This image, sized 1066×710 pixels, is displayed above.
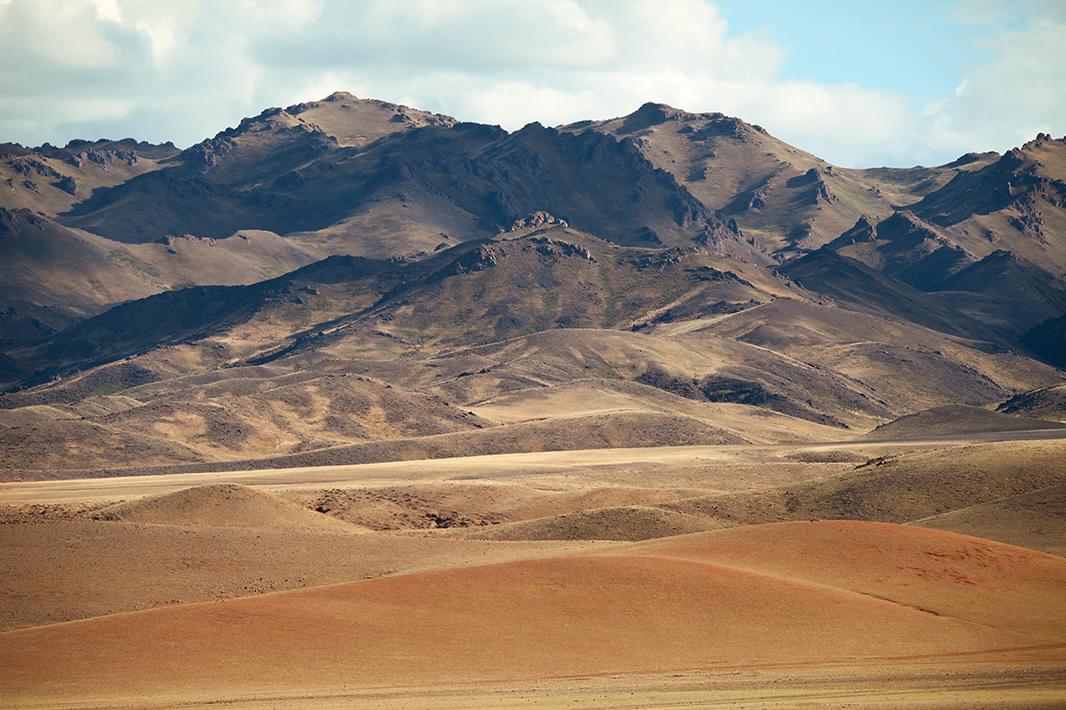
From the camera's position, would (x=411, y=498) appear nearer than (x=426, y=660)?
No

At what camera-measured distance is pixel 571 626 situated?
5219 cm

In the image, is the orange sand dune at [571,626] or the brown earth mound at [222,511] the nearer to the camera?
the orange sand dune at [571,626]

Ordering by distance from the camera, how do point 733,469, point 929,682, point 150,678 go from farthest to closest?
point 733,469 → point 150,678 → point 929,682

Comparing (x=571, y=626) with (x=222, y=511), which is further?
(x=222, y=511)

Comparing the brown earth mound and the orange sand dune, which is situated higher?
the brown earth mound

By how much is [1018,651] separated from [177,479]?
103 m

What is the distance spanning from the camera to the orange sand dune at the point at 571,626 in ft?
153

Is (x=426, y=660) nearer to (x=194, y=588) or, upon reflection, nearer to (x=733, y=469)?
(x=194, y=588)

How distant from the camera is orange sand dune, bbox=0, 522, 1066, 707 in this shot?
4678cm

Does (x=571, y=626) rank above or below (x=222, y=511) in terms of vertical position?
below

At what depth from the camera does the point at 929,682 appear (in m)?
40.1

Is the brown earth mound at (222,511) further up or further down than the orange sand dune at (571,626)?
further up

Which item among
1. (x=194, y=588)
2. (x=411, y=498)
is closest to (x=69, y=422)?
(x=411, y=498)

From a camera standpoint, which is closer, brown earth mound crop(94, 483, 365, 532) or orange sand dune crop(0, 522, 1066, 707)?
orange sand dune crop(0, 522, 1066, 707)
